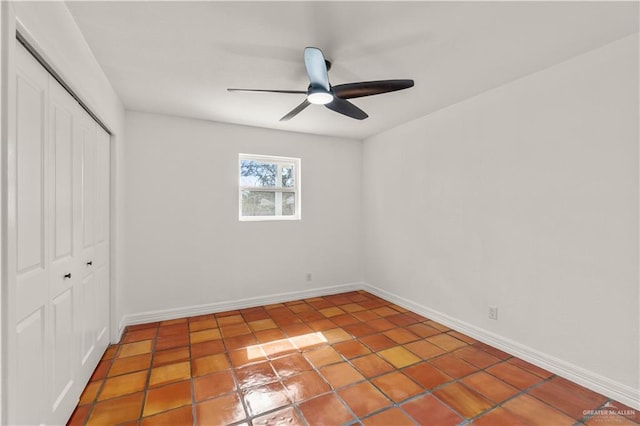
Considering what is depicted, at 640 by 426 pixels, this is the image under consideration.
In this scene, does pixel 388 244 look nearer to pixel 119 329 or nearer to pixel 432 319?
pixel 432 319

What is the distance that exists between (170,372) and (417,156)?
11.1ft

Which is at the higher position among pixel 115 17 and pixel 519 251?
pixel 115 17

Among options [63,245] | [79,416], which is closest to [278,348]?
[79,416]

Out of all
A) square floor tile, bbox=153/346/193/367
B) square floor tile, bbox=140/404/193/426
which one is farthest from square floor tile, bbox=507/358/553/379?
square floor tile, bbox=153/346/193/367

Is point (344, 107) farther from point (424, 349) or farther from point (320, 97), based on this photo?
point (424, 349)

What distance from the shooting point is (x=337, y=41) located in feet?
6.44

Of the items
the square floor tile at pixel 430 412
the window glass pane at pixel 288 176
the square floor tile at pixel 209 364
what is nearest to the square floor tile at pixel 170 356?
the square floor tile at pixel 209 364

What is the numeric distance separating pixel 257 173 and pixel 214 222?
0.90 meters

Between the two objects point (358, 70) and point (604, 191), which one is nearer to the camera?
point (604, 191)

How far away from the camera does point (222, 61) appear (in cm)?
223

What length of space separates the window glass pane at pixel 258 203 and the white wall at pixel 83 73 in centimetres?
141

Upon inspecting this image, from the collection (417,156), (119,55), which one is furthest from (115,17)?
(417,156)

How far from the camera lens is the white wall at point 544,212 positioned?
1976 mm

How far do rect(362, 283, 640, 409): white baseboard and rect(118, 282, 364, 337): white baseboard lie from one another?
54.0 inches
